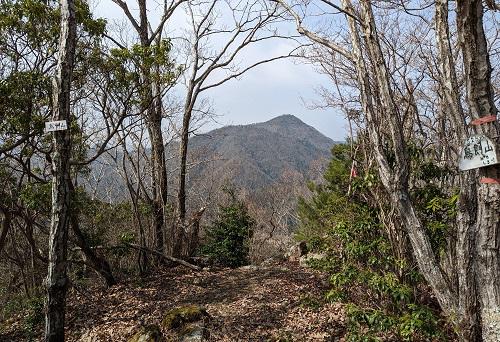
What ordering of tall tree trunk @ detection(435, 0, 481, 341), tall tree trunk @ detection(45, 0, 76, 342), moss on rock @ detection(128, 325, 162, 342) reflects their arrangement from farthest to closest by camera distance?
moss on rock @ detection(128, 325, 162, 342)
tall tree trunk @ detection(45, 0, 76, 342)
tall tree trunk @ detection(435, 0, 481, 341)

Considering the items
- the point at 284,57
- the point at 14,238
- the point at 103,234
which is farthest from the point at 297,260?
the point at 14,238

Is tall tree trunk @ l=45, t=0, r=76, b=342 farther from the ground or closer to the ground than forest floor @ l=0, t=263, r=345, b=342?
farther from the ground

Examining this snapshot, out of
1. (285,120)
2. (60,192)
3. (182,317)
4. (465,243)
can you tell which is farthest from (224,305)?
(285,120)

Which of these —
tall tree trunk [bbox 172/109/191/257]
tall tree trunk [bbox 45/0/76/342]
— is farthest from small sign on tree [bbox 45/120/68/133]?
tall tree trunk [bbox 172/109/191/257]

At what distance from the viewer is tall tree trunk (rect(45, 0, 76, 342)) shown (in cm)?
427

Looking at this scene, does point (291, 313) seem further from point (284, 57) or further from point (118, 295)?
point (284, 57)

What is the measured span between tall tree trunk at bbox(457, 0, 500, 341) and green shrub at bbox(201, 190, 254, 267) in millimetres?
7133

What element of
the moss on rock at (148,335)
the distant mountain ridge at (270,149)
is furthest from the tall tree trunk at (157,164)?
the distant mountain ridge at (270,149)

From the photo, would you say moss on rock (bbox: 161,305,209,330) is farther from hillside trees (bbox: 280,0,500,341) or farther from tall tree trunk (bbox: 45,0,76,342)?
hillside trees (bbox: 280,0,500,341)

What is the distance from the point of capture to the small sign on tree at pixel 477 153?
8.05 feet

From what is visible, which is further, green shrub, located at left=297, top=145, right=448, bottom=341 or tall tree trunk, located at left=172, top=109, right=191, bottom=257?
tall tree trunk, located at left=172, top=109, right=191, bottom=257

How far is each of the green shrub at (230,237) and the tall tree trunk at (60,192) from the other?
5119 mm

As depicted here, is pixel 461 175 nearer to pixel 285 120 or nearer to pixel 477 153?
pixel 477 153

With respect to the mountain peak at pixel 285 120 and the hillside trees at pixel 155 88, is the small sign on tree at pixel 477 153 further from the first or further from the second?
the mountain peak at pixel 285 120
